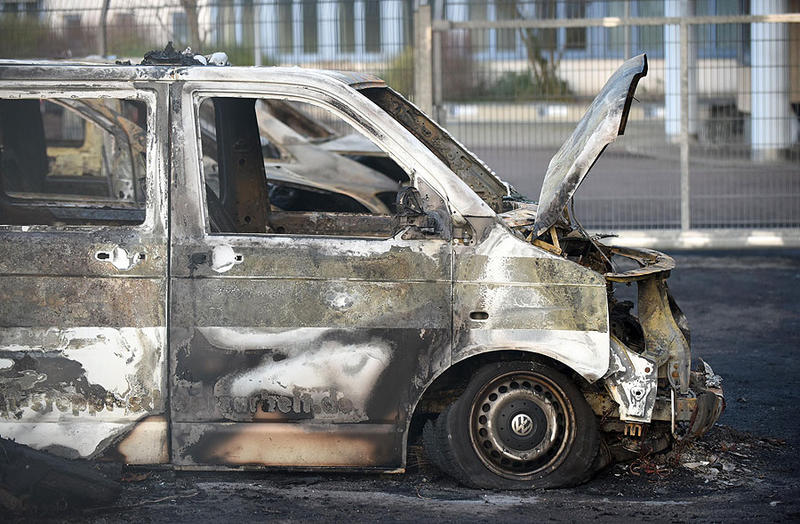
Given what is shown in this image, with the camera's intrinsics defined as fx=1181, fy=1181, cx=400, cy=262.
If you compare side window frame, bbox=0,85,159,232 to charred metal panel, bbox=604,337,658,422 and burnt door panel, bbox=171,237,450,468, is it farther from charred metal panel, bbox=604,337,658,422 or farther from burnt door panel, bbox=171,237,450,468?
charred metal panel, bbox=604,337,658,422

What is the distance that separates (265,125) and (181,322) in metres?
6.51

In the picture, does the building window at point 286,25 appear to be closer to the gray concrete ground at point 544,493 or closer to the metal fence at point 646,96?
the metal fence at point 646,96

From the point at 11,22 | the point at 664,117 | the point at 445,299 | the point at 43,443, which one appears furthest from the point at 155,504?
the point at 11,22

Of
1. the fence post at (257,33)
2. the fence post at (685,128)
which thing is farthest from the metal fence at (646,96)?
the fence post at (257,33)

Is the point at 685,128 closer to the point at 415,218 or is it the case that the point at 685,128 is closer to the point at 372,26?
the point at 372,26

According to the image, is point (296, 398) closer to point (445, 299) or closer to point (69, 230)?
point (445, 299)

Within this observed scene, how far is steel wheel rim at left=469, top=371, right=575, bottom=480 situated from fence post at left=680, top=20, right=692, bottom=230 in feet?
27.3

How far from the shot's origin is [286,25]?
13727mm

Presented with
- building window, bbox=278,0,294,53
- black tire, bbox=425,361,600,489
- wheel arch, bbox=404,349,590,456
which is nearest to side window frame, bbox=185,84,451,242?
wheel arch, bbox=404,349,590,456

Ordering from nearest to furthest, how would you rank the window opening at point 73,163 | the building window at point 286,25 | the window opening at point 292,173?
the window opening at point 292,173 → the window opening at point 73,163 → the building window at point 286,25

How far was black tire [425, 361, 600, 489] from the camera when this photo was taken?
544cm

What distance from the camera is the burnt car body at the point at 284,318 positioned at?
529 centimetres

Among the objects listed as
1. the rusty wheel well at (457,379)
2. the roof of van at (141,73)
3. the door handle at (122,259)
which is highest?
the roof of van at (141,73)

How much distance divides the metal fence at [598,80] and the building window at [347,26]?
0.02 metres
